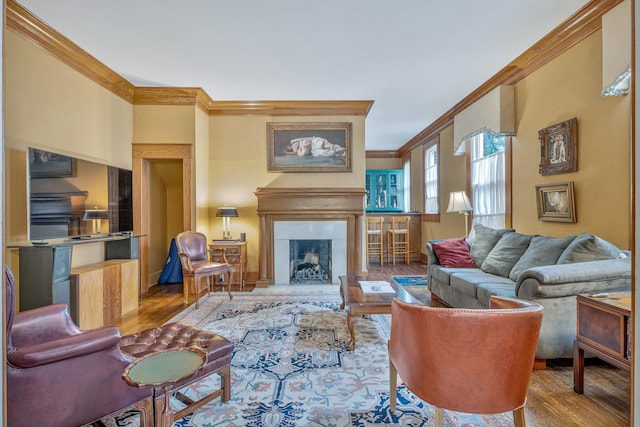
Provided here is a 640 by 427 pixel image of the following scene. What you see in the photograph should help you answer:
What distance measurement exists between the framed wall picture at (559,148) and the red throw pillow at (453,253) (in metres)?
1.22

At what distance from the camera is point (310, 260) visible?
519cm

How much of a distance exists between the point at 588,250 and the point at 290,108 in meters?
4.23

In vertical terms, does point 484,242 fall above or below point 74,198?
below

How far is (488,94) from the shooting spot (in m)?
4.20

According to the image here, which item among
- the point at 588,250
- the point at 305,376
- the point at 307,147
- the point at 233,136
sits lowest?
the point at 305,376

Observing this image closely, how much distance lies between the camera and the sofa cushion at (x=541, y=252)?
2.74 m

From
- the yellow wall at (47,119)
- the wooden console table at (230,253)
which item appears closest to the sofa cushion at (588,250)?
the wooden console table at (230,253)

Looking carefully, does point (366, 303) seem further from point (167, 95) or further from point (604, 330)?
point (167, 95)

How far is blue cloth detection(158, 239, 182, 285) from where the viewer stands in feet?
16.9

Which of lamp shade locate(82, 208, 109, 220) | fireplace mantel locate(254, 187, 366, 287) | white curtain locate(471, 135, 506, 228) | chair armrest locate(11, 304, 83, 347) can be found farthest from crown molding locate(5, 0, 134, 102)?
white curtain locate(471, 135, 506, 228)

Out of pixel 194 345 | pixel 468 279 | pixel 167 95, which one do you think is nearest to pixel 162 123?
pixel 167 95

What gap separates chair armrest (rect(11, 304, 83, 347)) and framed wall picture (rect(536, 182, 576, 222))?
4.21m

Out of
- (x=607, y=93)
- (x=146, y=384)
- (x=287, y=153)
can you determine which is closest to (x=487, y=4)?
(x=607, y=93)

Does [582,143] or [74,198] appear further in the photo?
[74,198]
